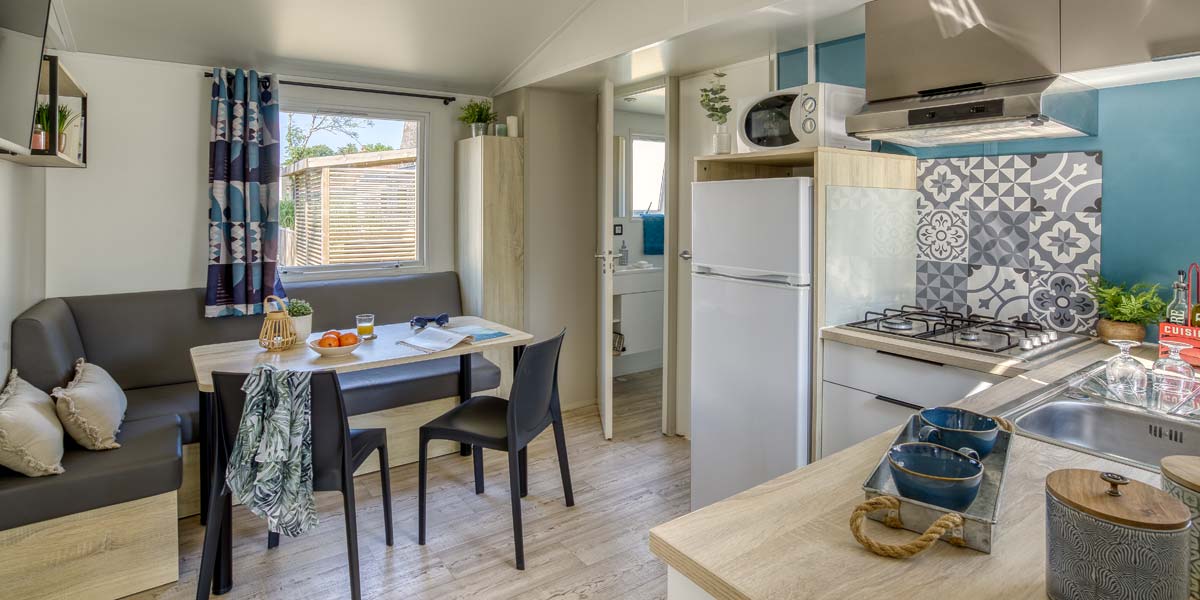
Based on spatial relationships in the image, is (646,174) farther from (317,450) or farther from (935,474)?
(935,474)

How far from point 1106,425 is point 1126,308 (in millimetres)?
836

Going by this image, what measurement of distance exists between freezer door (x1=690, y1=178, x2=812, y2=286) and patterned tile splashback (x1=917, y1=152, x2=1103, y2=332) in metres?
0.73

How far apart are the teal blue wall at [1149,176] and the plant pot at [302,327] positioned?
2.99m

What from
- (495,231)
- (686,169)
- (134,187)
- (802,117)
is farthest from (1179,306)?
(134,187)

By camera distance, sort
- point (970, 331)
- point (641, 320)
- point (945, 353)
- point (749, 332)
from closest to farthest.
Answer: point (945, 353), point (970, 331), point (749, 332), point (641, 320)

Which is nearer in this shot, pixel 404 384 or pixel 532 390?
pixel 532 390

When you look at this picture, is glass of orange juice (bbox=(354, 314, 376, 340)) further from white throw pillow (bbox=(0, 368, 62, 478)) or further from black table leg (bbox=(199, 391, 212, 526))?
white throw pillow (bbox=(0, 368, 62, 478))

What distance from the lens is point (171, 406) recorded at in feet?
9.81

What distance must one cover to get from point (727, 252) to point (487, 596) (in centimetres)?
157

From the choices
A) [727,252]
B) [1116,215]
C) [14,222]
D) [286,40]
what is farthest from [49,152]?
[1116,215]

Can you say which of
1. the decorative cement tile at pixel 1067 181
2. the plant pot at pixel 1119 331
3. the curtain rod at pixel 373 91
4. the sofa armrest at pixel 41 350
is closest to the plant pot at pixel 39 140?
the sofa armrest at pixel 41 350

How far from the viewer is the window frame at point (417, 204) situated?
399 centimetres

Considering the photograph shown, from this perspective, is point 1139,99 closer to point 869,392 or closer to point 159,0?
point 869,392

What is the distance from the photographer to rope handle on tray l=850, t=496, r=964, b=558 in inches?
34.2
